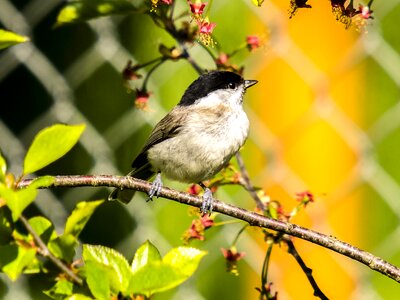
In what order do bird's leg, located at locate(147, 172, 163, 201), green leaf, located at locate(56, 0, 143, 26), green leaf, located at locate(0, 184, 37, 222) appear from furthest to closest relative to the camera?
green leaf, located at locate(56, 0, 143, 26) → bird's leg, located at locate(147, 172, 163, 201) → green leaf, located at locate(0, 184, 37, 222)

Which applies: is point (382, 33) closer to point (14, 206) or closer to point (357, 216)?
point (357, 216)

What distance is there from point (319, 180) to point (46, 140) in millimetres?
1675

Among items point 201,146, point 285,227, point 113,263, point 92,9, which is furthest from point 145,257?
point 201,146

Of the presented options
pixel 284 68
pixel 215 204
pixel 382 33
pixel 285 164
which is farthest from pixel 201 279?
pixel 215 204

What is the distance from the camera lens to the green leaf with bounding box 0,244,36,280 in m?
0.54

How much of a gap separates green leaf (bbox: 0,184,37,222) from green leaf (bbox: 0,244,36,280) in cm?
3

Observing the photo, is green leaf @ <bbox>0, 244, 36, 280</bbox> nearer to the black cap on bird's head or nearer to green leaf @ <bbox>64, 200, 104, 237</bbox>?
green leaf @ <bbox>64, 200, 104, 237</bbox>

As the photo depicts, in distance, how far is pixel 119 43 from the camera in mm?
2125

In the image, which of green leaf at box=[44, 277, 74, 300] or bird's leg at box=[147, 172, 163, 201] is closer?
green leaf at box=[44, 277, 74, 300]

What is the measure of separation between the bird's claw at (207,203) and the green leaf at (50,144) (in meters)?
0.29

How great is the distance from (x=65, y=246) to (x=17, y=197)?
71mm

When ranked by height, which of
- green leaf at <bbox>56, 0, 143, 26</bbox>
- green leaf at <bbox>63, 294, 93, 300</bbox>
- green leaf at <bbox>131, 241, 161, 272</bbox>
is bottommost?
green leaf at <bbox>131, 241, 161, 272</bbox>

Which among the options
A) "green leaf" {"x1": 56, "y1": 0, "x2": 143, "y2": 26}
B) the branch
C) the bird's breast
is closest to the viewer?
the branch

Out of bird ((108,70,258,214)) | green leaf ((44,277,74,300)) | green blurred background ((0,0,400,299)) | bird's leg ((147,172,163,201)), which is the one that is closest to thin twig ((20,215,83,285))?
green leaf ((44,277,74,300))
